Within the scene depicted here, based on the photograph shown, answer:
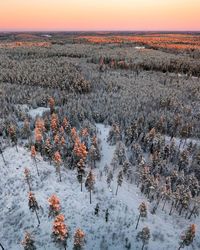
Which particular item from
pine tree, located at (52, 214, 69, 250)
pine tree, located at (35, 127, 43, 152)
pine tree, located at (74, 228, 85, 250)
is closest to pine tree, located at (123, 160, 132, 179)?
pine tree, located at (74, 228, 85, 250)

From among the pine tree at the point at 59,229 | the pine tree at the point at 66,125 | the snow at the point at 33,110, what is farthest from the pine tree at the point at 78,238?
the snow at the point at 33,110

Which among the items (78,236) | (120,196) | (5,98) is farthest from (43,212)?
(5,98)

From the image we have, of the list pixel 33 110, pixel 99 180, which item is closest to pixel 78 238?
pixel 99 180

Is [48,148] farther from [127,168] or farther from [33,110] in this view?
[33,110]

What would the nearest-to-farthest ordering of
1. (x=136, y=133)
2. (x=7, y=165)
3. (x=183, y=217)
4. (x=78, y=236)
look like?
(x=78, y=236) < (x=183, y=217) < (x=7, y=165) < (x=136, y=133)

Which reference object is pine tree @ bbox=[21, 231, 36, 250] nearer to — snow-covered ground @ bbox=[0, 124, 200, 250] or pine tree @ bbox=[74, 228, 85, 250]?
snow-covered ground @ bbox=[0, 124, 200, 250]

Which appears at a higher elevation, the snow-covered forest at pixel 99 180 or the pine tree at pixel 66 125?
the pine tree at pixel 66 125

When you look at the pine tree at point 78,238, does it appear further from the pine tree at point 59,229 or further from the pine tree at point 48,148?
the pine tree at point 48,148

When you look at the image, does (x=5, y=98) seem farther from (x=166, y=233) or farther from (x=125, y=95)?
(x=166, y=233)
